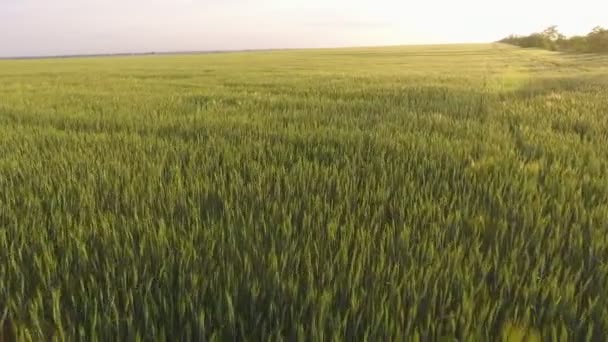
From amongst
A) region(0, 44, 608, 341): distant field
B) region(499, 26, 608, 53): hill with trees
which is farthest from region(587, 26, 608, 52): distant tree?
region(0, 44, 608, 341): distant field

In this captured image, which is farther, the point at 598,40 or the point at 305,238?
the point at 598,40

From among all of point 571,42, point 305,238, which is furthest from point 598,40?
point 305,238

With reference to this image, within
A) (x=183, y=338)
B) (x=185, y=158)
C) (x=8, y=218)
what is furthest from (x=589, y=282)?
(x=185, y=158)

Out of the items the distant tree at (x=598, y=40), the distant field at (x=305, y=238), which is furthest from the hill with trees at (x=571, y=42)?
the distant field at (x=305, y=238)

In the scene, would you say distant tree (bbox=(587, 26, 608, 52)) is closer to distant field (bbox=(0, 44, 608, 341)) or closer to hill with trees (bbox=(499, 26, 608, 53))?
hill with trees (bbox=(499, 26, 608, 53))

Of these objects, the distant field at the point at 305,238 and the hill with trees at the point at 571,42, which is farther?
the hill with trees at the point at 571,42

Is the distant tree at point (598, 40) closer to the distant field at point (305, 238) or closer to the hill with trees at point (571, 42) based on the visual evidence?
the hill with trees at point (571, 42)

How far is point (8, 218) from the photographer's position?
1803 millimetres

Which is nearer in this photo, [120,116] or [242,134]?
A: [242,134]

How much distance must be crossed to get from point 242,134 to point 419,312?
9.12ft

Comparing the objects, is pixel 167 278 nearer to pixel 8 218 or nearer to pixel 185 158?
pixel 8 218

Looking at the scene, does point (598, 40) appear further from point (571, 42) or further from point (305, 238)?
point (305, 238)

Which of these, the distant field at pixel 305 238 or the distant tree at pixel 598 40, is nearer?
the distant field at pixel 305 238

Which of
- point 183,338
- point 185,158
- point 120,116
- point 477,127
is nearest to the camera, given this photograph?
point 183,338
